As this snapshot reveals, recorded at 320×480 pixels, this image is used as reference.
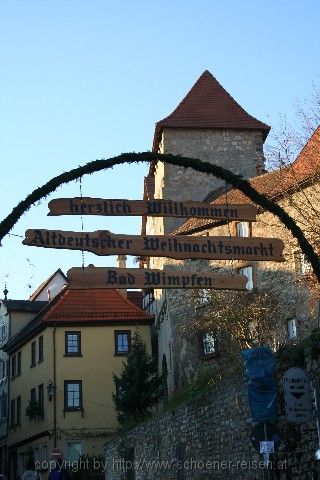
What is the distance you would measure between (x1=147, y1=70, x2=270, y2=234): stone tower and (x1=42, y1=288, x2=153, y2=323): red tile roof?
529 centimetres

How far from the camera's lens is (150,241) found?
41.7 ft

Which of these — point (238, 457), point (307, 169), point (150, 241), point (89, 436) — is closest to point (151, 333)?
point (89, 436)

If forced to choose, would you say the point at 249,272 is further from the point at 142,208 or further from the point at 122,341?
the point at 142,208

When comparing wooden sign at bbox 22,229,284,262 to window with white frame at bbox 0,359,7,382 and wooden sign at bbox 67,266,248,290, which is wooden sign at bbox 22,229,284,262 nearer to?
wooden sign at bbox 67,266,248,290

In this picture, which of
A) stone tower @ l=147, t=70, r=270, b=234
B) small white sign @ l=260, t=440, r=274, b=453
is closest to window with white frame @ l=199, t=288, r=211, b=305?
stone tower @ l=147, t=70, r=270, b=234

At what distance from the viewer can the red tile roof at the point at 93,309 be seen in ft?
147

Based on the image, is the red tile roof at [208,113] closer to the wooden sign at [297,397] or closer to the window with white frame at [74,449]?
the window with white frame at [74,449]

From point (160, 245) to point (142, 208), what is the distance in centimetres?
66

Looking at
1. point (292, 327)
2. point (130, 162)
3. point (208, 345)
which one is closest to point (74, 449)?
A: point (208, 345)

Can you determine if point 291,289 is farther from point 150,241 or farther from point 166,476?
point 150,241

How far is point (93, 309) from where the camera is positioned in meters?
45.5

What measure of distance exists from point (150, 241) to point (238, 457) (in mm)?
7889

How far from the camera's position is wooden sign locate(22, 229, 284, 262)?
12375 mm

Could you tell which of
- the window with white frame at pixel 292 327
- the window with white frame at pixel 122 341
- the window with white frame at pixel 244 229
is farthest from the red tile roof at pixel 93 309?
the window with white frame at pixel 292 327
